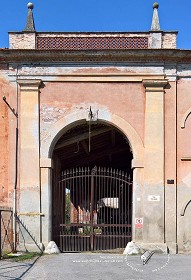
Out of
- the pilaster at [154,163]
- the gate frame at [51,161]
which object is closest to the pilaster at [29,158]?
the gate frame at [51,161]

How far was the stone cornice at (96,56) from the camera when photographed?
13.6m

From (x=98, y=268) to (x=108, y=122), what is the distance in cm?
480

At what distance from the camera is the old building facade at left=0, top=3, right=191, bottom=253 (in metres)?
13.4

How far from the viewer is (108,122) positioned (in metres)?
13.8

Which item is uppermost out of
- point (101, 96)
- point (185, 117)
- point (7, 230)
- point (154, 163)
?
point (101, 96)

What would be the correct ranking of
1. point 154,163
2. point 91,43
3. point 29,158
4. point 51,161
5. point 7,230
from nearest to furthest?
point 7,230 → point 154,163 → point 29,158 → point 51,161 → point 91,43

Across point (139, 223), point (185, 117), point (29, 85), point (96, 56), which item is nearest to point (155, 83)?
point (185, 117)

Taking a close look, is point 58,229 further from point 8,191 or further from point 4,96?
point 4,96

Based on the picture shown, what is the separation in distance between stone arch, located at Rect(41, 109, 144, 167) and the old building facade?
0.10ft

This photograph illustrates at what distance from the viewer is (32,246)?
1312 centimetres

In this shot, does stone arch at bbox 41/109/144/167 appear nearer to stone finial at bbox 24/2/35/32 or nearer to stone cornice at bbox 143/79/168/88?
stone cornice at bbox 143/79/168/88

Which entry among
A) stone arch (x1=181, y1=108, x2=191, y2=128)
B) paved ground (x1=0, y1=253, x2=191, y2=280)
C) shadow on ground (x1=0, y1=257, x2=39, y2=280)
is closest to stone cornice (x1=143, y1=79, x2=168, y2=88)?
stone arch (x1=181, y1=108, x2=191, y2=128)

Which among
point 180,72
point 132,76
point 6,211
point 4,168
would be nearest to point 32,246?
point 6,211

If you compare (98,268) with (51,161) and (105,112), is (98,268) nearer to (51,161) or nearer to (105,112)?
(51,161)
